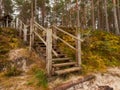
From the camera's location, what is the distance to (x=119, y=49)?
35.1ft

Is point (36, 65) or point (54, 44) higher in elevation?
point (54, 44)

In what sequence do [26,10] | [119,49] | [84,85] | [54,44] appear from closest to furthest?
1. [84,85]
2. [54,44]
3. [119,49]
4. [26,10]

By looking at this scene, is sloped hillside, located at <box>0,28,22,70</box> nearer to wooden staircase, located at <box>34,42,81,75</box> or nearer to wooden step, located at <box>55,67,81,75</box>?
wooden staircase, located at <box>34,42,81,75</box>

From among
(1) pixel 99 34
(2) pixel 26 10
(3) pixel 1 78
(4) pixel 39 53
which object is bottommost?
(3) pixel 1 78

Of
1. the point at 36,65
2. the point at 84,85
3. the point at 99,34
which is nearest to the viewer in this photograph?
the point at 84,85

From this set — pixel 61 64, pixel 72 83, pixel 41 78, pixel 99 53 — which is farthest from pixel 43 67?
pixel 99 53

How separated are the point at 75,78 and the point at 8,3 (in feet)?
115

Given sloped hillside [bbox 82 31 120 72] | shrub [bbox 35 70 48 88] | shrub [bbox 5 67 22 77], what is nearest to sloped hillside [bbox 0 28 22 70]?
shrub [bbox 5 67 22 77]

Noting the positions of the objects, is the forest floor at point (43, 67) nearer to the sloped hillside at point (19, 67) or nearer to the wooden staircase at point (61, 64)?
the sloped hillside at point (19, 67)

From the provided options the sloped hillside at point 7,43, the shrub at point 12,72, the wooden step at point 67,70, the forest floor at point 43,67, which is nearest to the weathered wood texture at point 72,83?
the forest floor at point 43,67

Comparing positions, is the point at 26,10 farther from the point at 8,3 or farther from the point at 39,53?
the point at 39,53

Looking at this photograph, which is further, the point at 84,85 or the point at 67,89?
the point at 84,85

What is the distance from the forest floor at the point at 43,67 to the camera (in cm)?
605

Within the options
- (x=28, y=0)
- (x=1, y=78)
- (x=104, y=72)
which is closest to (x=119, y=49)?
(x=104, y=72)
